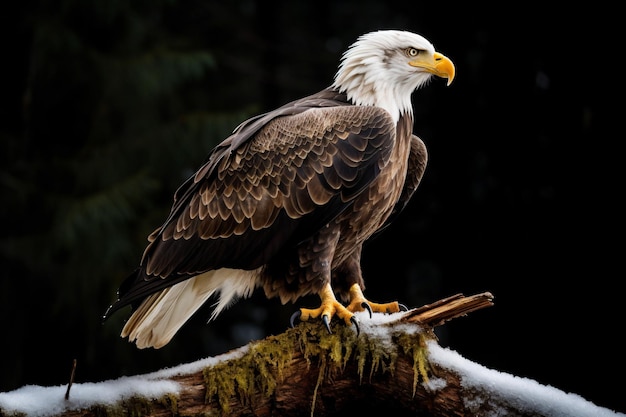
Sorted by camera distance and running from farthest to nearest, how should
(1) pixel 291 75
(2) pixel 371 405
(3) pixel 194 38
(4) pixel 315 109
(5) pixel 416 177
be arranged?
(1) pixel 291 75
(3) pixel 194 38
(5) pixel 416 177
(4) pixel 315 109
(2) pixel 371 405

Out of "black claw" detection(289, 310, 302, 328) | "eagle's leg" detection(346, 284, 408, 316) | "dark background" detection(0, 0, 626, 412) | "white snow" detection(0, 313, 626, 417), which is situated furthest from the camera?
"dark background" detection(0, 0, 626, 412)

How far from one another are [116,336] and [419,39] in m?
6.59

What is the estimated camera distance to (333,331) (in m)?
4.13

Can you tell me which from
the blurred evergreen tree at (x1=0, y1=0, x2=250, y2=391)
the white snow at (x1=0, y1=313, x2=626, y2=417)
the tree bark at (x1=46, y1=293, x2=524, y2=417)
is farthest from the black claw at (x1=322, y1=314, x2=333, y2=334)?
the blurred evergreen tree at (x1=0, y1=0, x2=250, y2=391)

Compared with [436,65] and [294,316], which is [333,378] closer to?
[294,316]

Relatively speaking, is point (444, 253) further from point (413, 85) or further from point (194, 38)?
point (413, 85)

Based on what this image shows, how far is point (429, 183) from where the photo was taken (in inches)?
444

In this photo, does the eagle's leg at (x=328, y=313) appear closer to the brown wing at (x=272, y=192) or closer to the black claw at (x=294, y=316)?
the black claw at (x=294, y=316)

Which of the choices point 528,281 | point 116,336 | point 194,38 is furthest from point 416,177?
point 194,38

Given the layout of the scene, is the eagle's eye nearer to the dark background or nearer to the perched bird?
the perched bird

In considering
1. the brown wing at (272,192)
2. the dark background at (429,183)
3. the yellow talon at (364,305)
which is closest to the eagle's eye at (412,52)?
the brown wing at (272,192)

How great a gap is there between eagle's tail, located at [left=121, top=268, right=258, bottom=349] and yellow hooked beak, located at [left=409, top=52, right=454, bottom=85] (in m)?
1.47

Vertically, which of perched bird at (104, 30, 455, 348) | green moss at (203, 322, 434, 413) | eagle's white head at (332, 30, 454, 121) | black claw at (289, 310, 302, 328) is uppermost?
eagle's white head at (332, 30, 454, 121)

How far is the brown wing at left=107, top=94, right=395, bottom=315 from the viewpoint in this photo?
4.55 meters
